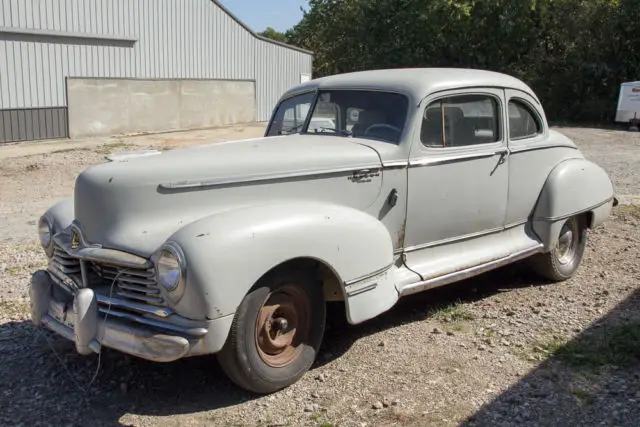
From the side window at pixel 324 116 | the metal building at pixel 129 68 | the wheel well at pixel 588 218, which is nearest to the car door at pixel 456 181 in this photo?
the side window at pixel 324 116

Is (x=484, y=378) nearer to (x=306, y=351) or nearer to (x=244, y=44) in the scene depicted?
(x=306, y=351)

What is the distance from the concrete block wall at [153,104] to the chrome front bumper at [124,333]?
1650 cm

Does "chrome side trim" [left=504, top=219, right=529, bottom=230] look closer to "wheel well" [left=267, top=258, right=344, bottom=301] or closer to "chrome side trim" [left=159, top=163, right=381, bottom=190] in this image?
"chrome side trim" [left=159, top=163, right=381, bottom=190]

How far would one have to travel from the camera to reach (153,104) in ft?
69.6

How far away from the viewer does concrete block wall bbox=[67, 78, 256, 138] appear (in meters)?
19.2

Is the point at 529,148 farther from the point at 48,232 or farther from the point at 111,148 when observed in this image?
the point at 111,148

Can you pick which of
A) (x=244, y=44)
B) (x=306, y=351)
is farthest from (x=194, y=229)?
(x=244, y=44)

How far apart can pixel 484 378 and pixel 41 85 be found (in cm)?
1679

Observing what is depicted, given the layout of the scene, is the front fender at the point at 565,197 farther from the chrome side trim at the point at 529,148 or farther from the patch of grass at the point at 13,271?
the patch of grass at the point at 13,271

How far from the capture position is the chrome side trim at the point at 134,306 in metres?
3.43

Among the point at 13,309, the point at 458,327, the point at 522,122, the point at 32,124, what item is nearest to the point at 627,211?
the point at 522,122

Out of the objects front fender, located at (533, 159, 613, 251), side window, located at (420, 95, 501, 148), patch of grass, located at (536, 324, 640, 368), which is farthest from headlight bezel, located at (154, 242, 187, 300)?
front fender, located at (533, 159, 613, 251)

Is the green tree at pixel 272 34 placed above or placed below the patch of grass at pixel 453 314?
above

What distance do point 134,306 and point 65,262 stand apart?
2.40 feet
